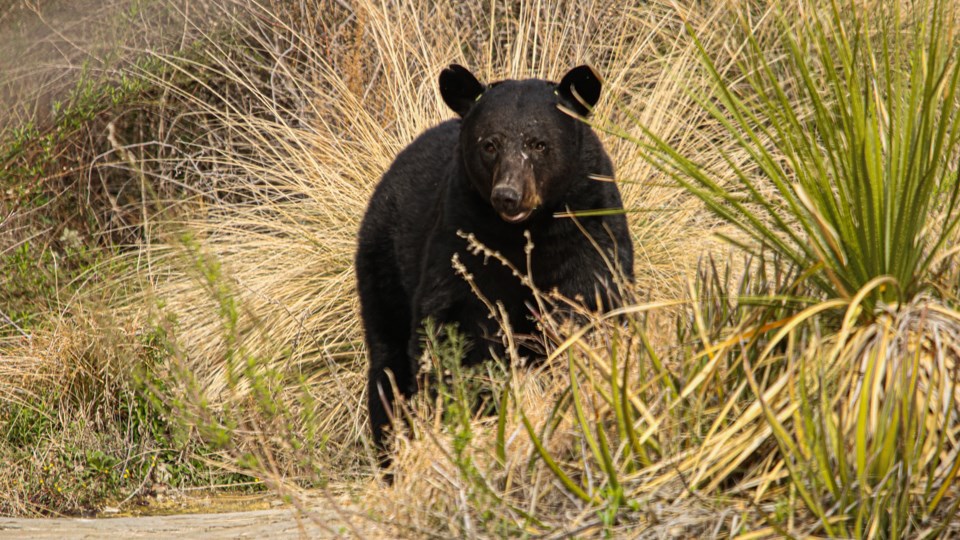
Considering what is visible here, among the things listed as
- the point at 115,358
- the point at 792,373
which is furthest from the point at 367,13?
the point at 792,373

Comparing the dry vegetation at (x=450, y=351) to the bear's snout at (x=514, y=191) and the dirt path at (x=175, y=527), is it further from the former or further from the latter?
the bear's snout at (x=514, y=191)

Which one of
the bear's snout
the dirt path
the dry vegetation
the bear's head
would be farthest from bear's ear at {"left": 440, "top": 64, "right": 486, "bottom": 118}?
the dirt path

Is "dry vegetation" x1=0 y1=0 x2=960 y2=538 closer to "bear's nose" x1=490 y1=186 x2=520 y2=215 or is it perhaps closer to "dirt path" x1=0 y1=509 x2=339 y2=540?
"dirt path" x1=0 y1=509 x2=339 y2=540

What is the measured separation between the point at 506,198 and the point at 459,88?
0.75 meters

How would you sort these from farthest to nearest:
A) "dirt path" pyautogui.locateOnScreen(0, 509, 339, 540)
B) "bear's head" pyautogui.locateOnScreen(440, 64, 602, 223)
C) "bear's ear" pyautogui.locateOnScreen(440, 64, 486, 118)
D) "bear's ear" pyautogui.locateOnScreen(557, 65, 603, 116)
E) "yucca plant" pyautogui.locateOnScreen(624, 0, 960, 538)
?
"bear's ear" pyautogui.locateOnScreen(440, 64, 486, 118) → "bear's ear" pyautogui.locateOnScreen(557, 65, 603, 116) → "bear's head" pyautogui.locateOnScreen(440, 64, 602, 223) → "dirt path" pyautogui.locateOnScreen(0, 509, 339, 540) → "yucca plant" pyautogui.locateOnScreen(624, 0, 960, 538)

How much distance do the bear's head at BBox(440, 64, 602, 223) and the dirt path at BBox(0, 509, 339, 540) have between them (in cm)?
136

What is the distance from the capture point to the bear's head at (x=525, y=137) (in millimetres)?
4363

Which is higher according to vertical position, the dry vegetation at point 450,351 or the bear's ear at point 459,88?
the bear's ear at point 459,88

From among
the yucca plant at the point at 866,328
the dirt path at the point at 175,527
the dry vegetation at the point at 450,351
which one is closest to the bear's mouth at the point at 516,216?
the dry vegetation at the point at 450,351

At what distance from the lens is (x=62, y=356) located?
5.49 metres

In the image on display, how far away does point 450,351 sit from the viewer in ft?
13.6

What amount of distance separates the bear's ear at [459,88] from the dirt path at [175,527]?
1.77 metres

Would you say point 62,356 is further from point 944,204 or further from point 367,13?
point 944,204

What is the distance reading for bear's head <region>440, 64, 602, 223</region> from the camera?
4.36 metres
